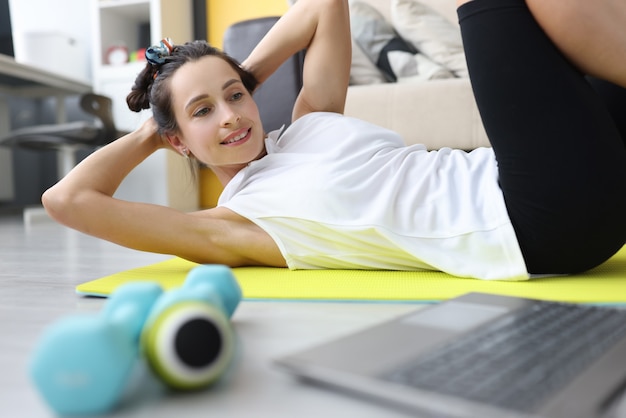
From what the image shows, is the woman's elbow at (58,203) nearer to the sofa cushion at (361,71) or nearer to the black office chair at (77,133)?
the sofa cushion at (361,71)

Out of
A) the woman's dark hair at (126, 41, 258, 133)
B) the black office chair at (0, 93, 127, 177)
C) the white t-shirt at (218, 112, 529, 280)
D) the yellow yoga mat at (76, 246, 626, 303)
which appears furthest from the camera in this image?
the black office chair at (0, 93, 127, 177)

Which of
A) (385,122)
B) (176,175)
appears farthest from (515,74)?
(176,175)

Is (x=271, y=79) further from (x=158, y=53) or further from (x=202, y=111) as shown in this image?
(x=202, y=111)

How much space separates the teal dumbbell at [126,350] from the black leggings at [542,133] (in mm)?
553

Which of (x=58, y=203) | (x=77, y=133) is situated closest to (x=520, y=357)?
(x=58, y=203)

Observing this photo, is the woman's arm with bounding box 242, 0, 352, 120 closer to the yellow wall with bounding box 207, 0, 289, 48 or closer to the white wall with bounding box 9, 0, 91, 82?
the yellow wall with bounding box 207, 0, 289, 48

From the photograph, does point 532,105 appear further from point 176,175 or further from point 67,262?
point 176,175

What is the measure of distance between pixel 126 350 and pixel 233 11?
3.57m

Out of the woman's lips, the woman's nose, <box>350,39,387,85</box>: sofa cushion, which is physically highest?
<box>350,39,387,85</box>: sofa cushion

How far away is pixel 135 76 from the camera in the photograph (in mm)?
3346

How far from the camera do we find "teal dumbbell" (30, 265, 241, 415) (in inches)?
15.8

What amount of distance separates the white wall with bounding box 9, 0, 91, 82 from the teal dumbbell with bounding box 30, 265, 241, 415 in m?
3.39

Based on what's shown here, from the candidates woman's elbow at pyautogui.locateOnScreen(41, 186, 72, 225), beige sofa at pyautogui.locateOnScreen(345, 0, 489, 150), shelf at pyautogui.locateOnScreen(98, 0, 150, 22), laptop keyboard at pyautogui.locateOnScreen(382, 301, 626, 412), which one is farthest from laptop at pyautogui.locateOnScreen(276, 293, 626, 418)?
shelf at pyautogui.locateOnScreen(98, 0, 150, 22)

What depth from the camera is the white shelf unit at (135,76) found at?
135 inches
